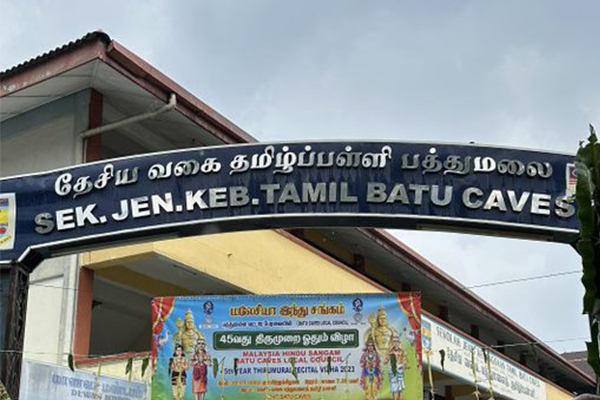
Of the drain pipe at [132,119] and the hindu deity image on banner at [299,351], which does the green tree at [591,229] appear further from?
the drain pipe at [132,119]

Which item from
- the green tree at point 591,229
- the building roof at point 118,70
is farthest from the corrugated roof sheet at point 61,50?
the green tree at point 591,229

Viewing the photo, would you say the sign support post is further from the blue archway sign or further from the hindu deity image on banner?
the hindu deity image on banner

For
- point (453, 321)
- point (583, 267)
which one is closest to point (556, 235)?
point (583, 267)

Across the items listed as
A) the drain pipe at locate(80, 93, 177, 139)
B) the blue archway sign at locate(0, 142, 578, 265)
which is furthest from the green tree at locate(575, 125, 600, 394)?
the drain pipe at locate(80, 93, 177, 139)

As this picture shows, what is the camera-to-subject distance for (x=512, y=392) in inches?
813

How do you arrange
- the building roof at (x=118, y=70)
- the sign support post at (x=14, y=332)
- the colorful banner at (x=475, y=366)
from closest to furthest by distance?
the sign support post at (x=14, y=332) < the building roof at (x=118, y=70) < the colorful banner at (x=475, y=366)

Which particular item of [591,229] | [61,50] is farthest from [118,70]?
[591,229]

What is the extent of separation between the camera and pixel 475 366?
18.8 m

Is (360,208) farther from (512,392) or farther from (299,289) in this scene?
(512,392)

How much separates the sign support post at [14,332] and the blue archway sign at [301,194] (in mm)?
236

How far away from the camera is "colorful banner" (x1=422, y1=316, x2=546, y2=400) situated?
17.7 m

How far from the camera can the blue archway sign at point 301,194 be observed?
9.25m

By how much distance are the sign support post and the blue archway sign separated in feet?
0.78

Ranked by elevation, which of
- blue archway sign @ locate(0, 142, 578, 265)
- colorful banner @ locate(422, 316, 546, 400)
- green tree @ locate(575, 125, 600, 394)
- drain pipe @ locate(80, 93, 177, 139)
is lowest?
green tree @ locate(575, 125, 600, 394)
